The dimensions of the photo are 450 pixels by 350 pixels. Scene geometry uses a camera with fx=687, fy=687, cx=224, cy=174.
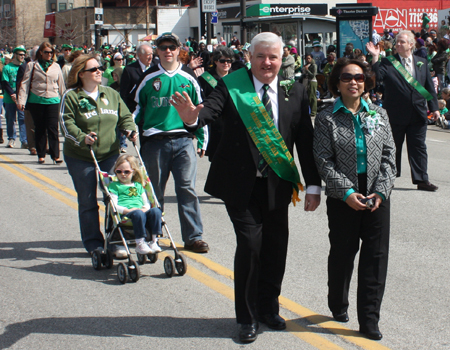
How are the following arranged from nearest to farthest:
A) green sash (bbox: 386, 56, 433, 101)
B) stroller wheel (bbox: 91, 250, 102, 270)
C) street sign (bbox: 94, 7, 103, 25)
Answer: stroller wheel (bbox: 91, 250, 102, 270), green sash (bbox: 386, 56, 433, 101), street sign (bbox: 94, 7, 103, 25)

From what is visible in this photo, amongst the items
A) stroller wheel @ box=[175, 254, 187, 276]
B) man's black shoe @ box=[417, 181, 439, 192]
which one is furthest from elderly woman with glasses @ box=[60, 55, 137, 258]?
man's black shoe @ box=[417, 181, 439, 192]

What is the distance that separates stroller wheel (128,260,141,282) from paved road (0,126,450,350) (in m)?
0.06

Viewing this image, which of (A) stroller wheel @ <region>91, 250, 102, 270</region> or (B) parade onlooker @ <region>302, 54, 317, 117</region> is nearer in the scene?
(A) stroller wheel @ <region>91, 250, 102, 270</region>

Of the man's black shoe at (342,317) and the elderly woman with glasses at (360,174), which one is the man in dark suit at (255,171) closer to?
the elderly woman with glasses at (360,174)

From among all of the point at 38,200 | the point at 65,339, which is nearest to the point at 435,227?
the point at 65,339

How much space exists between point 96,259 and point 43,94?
20.4ft

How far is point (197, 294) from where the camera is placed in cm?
532

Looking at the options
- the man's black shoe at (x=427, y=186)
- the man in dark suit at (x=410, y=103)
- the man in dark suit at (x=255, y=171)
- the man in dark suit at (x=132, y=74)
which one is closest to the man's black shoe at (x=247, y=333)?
the man in dark suit at (x=255, y=171)

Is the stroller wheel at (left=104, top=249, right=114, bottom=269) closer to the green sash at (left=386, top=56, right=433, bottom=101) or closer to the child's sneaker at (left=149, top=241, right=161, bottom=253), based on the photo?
the child's sneaker at (left=149, top=241, right=161, bottom=253)

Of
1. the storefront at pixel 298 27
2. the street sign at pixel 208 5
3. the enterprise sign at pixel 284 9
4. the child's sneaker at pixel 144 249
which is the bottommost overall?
the child's sneaker at pixel 144 249

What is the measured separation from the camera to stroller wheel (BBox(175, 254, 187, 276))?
570cm

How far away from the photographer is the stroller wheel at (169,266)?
18.7ft

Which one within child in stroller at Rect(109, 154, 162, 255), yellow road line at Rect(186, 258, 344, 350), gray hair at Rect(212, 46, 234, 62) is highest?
gray hair at Rect(212, 46, 234, 62)

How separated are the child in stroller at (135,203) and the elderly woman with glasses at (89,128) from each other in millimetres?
301
